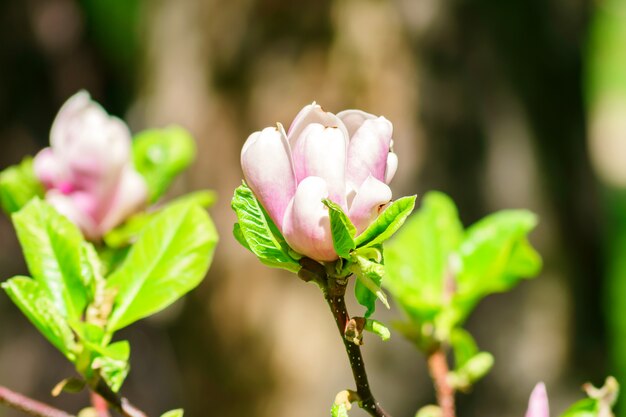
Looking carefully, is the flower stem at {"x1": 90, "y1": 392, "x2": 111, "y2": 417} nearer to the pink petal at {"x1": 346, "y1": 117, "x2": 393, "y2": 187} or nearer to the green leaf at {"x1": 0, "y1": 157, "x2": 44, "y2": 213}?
the green leaf at {"x1": 0, "y1": 157, "x2": 44, "y2": 213}

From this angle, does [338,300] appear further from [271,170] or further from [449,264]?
[449,264]

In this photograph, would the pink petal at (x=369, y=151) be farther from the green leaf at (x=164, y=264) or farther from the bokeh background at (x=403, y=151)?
the bokeh background at (x=403, y=151)

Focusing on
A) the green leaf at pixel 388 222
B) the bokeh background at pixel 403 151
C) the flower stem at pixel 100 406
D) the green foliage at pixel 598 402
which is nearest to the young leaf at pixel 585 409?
the green foliage at pixel 598 402

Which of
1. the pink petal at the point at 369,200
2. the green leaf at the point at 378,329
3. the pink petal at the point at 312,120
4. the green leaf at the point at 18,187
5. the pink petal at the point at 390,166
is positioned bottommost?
the green leaf at the point at 378,329

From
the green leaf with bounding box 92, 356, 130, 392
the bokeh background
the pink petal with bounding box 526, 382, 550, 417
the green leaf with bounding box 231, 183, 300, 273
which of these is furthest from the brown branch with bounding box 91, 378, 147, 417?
the bokeh background

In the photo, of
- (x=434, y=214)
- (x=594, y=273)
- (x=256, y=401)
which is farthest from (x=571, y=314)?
(x=434, y=214)

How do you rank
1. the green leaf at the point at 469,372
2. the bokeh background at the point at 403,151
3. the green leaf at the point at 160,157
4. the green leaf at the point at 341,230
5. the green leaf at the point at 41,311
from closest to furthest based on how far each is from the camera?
the green leaf at the point at 341,230 → the green leaf at the point at 41,311 → the green leaf at the point at 469,372 → the green leaf at the point at 160,157 → the bokeh background at the point at 403,151
